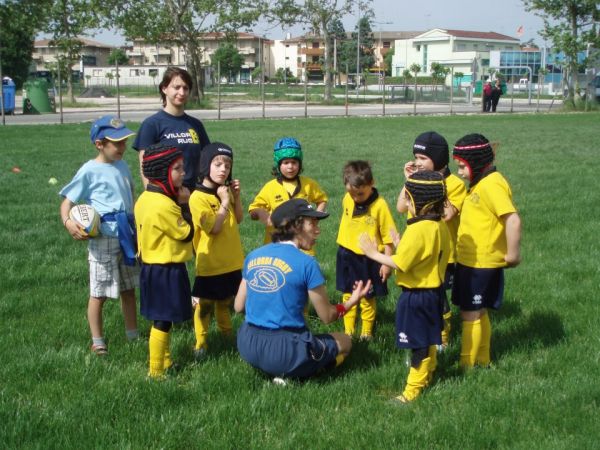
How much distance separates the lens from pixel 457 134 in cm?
2378

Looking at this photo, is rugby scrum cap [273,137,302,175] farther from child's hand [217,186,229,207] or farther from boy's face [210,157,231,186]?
child's hand [217,186,229,207]

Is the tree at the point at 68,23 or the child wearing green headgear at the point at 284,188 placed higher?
the tree at the point at 68,23

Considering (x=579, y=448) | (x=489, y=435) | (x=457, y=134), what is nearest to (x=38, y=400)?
(x=489, y=435)

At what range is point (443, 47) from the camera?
120m

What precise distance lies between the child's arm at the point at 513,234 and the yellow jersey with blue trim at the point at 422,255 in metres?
0.45

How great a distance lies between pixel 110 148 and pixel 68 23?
132 feet

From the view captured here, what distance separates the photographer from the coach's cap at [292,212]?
4.54m

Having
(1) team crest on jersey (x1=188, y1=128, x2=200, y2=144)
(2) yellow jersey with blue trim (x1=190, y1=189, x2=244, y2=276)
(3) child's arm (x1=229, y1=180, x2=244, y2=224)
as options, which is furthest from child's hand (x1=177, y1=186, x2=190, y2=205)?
(1) team crest on jersey (x1=188, y1=128, x2=200, y2=144)

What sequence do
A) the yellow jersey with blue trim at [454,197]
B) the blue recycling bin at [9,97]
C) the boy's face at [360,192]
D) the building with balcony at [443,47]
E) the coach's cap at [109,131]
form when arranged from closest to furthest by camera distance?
the coach's cap at [109,131]
the yellow jersey with blue trim at [454,197]
the boy's face at [360,192]
the blue recycling bin at [9,97]
the building with balcony at [443,47]

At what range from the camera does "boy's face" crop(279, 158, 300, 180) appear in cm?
593

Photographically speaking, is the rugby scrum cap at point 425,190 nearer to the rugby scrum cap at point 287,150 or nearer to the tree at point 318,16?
the rugby scrum cap at point 287,150

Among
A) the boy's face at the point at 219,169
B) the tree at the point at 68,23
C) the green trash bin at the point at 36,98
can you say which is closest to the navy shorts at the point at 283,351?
the boy's face at the point at 219,169

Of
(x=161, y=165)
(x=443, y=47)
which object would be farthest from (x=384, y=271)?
(x=443, y=47)

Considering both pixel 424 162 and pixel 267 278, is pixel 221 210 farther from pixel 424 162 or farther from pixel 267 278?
pixel 424 162
